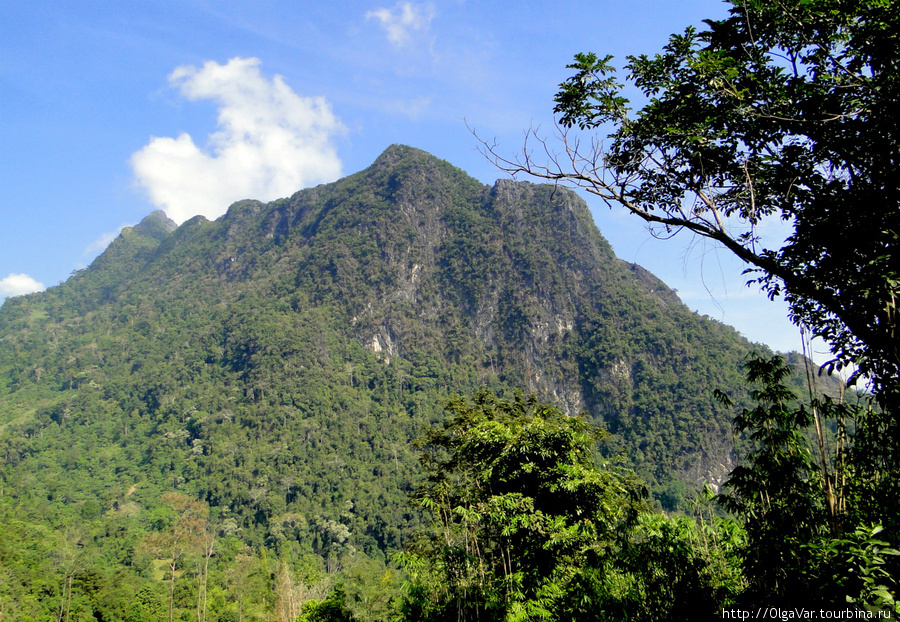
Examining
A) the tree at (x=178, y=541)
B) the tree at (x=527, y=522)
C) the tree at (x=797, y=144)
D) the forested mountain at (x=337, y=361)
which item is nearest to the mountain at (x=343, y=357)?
the forested mountain at (x=337, y=361)

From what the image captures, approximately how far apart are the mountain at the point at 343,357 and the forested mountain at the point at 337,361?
35cm

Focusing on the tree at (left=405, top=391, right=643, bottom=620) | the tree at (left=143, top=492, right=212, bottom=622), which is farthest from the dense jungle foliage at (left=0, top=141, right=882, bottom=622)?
the tree at (left=143, top=492, right=212, bottom=622)

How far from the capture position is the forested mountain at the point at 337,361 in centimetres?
5775

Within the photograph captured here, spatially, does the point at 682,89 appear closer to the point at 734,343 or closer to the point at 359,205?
the point at 734,343

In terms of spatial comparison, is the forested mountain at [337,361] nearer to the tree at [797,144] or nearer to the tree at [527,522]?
the tree at [527,522]

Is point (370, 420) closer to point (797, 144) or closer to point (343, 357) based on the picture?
point (343, 357)

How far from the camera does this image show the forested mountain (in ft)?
189

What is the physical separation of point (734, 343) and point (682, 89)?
89944 millimetres

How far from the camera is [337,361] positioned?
8588cm

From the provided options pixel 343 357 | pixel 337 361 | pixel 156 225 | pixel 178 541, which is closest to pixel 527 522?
pixel 178 541

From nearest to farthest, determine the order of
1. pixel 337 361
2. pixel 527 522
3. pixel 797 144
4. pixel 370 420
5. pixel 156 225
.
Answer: pixel 797 144, pixel 527 522, pixel 370 420, pixel 337 361, pixel 156 225

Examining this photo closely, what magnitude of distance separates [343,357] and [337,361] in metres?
1.74

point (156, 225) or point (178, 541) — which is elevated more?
point (156, 225)

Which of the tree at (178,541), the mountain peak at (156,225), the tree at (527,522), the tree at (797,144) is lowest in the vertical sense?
the tree at (178,541)
